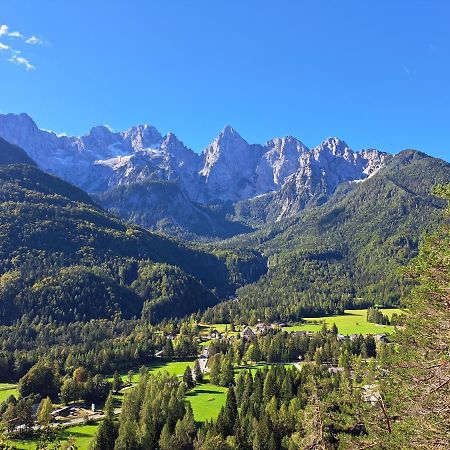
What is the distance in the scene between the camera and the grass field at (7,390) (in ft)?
371

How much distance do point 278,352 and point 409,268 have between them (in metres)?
112

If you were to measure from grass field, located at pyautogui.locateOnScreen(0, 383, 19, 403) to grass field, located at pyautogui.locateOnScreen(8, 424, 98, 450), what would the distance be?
3088 centimetres

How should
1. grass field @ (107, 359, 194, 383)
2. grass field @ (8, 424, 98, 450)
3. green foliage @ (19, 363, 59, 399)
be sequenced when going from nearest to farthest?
1. grass field @ (8, 424, 98, 450)
2. green foliage @ (19, 363, 59, 399)
3. grass field @ (107, 359, 194, 383)

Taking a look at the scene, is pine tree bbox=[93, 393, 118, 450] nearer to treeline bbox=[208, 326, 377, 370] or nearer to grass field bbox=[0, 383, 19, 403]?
grass field bbox=[0, 383, 19, 403]

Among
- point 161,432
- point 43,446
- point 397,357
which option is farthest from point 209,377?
point 43,446

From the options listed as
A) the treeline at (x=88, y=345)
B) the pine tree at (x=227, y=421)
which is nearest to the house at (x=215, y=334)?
the treeline at (x=88, y=345)

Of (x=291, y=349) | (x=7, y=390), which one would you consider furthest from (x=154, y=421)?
(x=291, y=349)

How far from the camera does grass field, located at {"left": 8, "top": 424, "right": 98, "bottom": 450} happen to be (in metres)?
79.3

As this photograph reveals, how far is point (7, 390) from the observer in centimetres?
11944

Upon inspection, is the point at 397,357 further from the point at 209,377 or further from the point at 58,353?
the point at 58,353

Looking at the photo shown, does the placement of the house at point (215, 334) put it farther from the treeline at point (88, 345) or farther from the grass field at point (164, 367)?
the grass field at point (164, 367)

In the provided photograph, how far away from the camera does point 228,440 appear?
69.8 m

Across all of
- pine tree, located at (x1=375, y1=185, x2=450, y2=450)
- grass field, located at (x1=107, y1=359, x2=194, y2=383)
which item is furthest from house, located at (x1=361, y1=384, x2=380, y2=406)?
grass field, located at (x1=107, y1=359, x2=194, y2=383)

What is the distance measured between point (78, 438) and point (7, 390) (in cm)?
4683
